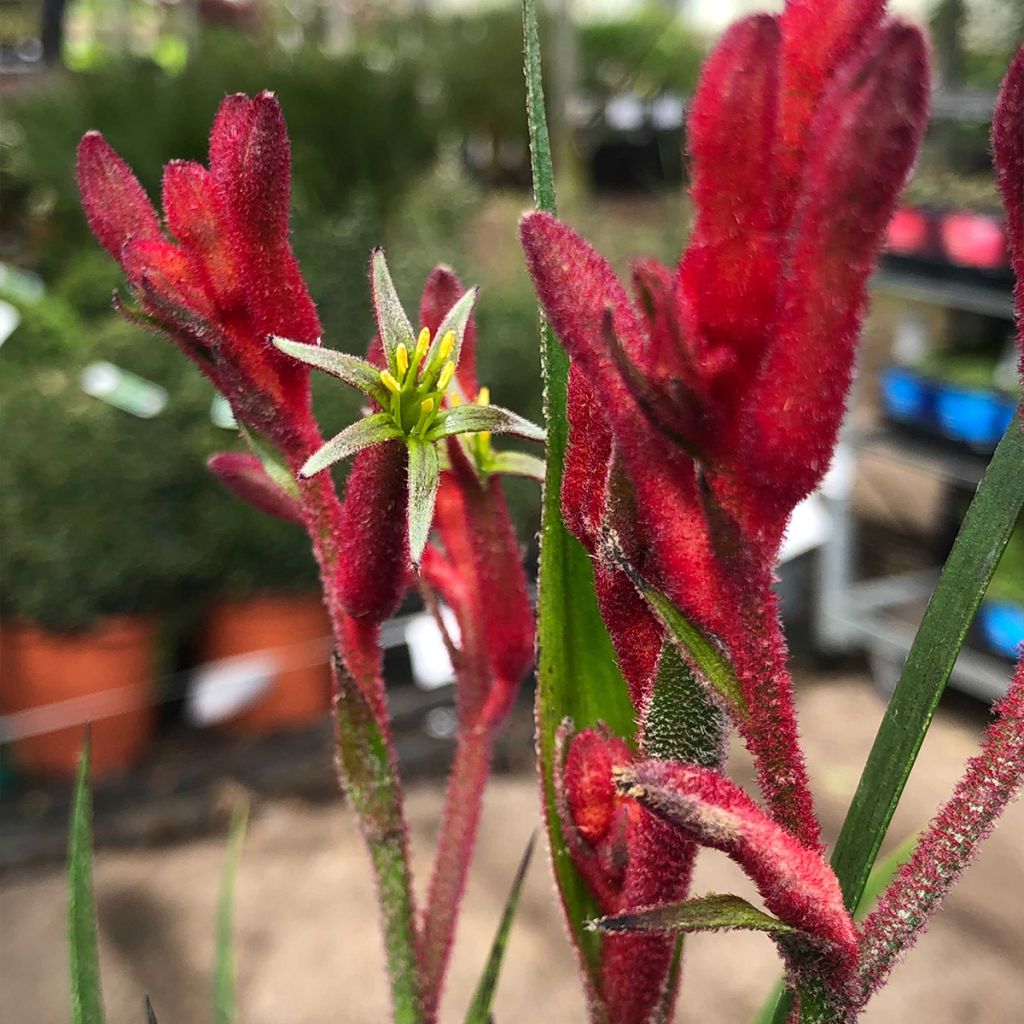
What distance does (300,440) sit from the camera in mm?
252

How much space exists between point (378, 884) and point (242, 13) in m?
3.89

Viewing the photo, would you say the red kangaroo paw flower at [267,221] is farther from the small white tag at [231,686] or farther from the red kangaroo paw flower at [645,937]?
the small white tag at [231,686]

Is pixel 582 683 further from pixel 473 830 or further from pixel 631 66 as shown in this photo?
pixel 631 66

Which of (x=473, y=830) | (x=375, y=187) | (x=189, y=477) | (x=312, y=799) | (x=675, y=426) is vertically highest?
(x=675, y=426)

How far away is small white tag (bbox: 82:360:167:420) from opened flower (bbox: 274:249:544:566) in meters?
1.16

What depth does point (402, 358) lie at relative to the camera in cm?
24

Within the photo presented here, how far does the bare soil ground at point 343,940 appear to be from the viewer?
1.24 metres

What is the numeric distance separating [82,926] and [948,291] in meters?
1.80

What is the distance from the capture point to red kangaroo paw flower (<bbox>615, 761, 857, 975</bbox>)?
0.17 meters

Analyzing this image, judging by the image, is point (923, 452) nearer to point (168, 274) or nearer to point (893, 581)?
point (893, 581)

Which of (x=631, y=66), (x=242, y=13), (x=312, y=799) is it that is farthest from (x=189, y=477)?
(x=631, y=66)

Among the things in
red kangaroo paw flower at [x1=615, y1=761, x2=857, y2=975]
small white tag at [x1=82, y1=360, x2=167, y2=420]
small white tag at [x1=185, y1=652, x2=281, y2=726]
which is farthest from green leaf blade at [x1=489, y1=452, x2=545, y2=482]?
small white tag at [x1=185, y1=652, x2=281, y2=726]

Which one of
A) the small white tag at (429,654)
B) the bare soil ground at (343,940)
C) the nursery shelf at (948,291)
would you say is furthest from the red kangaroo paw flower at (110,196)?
the nursery shelf at (948,291)

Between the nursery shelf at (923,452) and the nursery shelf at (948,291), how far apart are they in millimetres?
231
